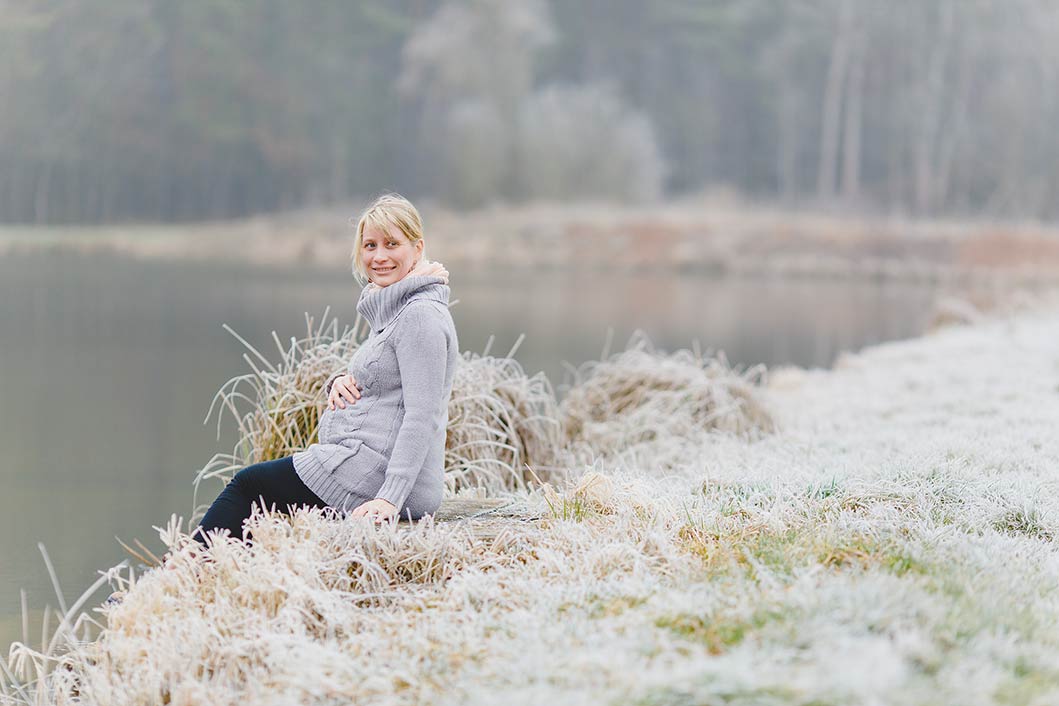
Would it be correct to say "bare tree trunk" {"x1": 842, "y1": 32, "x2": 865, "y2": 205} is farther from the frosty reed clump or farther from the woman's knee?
the woman's knee

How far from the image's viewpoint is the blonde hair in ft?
10.1

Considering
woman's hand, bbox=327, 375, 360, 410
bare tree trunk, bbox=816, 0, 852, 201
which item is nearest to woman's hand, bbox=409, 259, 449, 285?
woman's hand, bbox=327, 375, 360, 410

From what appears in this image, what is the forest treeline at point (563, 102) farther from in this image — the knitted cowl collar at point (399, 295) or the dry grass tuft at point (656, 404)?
the knitted cowl collar at point (399, 295)

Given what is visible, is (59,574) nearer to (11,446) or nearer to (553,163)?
(11,446)

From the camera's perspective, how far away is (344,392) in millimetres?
3100

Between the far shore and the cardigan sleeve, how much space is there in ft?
77.6

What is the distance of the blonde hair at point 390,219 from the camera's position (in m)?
3.07

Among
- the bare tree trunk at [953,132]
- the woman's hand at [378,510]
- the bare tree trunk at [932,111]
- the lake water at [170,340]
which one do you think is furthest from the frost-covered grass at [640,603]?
the bare tree trunk at [953,132]

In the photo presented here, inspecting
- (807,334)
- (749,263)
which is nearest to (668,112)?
(749,263)

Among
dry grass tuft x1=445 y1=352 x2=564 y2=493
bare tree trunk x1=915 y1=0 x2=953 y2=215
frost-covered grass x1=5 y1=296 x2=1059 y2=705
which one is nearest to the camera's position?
frost-covered grass x1=5 y1=296 x2=1059 y2=705

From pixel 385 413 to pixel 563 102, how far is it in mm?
33718

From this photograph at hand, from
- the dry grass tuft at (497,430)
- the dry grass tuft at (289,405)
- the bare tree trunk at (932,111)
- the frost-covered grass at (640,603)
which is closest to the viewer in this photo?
the frost-covered grass at (640,603)

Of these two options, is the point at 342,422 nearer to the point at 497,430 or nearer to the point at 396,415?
the point at 396,415

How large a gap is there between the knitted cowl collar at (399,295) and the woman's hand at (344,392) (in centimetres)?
16
